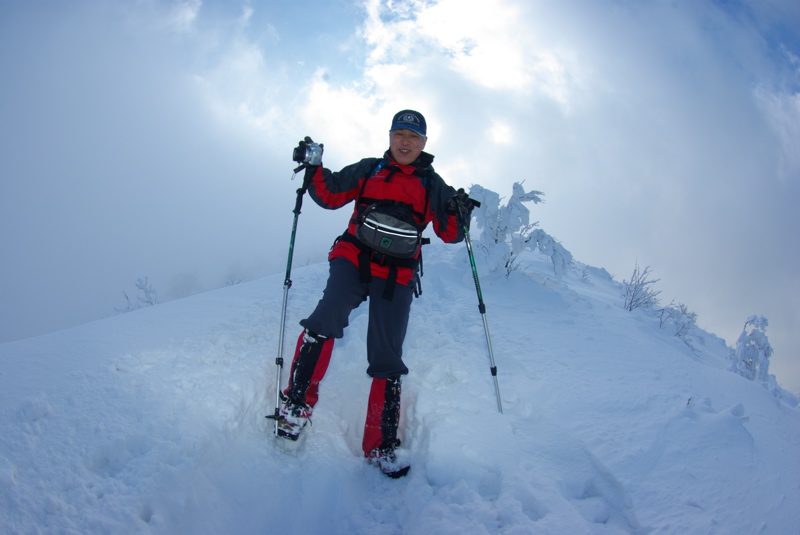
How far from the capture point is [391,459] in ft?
9.68

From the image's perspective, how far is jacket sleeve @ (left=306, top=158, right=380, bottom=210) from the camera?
351cm

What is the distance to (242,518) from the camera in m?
2.44

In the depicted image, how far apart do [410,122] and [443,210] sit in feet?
3.03

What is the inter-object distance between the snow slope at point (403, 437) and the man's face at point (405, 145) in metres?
2.01

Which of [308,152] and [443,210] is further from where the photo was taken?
[443,210]

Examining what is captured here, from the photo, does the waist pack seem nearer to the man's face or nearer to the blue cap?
the man's face

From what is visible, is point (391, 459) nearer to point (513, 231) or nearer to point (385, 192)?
point (385, 192)

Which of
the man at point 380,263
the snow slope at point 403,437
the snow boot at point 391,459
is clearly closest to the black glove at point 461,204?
the man at point 380,263

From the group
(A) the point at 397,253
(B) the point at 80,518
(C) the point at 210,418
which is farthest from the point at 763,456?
(B) the point at 80,518

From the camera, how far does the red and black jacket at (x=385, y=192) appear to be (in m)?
3.44

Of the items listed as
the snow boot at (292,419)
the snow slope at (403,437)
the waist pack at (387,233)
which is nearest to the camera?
the snow slope at (403,437)

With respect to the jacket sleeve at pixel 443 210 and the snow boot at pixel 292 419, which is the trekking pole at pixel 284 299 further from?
the jacket sleeve at pixel 443 210

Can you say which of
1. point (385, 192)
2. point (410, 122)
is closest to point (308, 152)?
point (385, 192)

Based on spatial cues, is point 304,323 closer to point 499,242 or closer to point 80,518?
point 80,518
